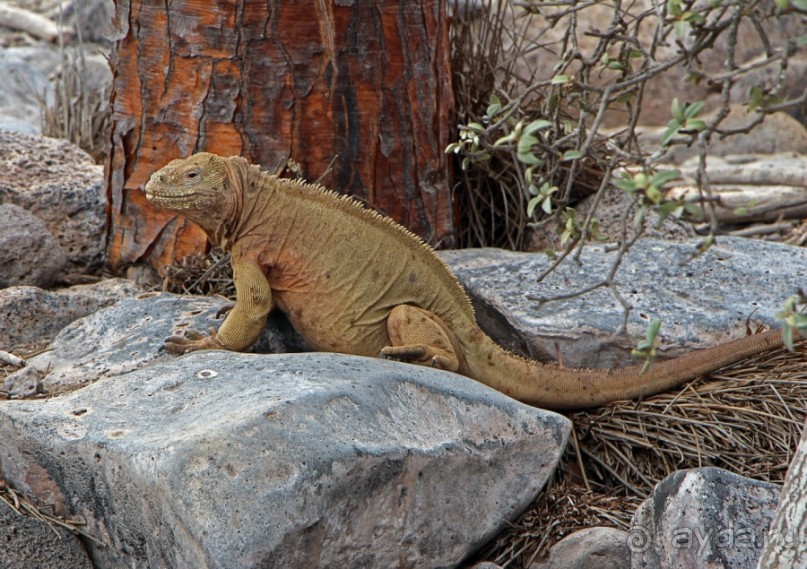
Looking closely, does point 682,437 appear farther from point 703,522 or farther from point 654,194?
point 654,194

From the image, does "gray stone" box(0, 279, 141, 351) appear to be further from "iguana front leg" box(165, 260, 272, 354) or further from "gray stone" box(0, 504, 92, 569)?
"gray stone" box(0, 504, 92, 569)

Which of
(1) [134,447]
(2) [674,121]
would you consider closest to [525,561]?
(1) [134,447]

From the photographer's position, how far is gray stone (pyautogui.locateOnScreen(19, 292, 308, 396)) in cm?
420

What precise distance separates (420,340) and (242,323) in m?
0.78

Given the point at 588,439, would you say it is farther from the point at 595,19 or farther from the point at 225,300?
the point at 595,19

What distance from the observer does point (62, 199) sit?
5.82 meters

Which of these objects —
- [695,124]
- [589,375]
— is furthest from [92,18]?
[695,124]

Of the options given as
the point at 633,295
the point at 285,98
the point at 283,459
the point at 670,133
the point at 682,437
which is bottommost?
the point at 682,437

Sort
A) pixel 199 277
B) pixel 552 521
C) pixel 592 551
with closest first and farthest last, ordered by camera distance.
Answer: pixel 592 551
pixel 552 521
pixel 199 277

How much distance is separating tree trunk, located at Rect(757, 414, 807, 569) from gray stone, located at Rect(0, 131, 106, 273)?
427 centimetres

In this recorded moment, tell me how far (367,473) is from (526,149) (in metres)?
1.23

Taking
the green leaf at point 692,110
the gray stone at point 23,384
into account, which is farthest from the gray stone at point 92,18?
the green leaf at point 692,110

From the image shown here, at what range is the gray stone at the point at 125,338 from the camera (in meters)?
4.20

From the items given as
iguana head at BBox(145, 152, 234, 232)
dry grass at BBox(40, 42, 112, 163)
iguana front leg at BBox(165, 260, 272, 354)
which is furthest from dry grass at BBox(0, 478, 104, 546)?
dry grass at BBox(40, 42, 112, 163)
